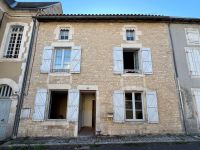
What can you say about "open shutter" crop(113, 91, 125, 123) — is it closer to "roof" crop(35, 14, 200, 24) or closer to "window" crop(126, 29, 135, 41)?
"window" crop(126, 29, 135, 41)

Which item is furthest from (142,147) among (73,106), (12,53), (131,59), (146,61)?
(12,53)

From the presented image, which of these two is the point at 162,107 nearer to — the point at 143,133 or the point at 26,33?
the point at 143,133

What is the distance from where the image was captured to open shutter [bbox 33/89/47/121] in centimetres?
723

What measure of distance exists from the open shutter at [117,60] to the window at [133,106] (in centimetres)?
116

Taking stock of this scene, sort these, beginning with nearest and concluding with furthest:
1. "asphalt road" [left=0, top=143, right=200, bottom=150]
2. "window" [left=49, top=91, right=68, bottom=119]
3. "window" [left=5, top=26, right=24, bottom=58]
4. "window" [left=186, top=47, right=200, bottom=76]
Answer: "asphalt road" [left=0, top=143, right=200, bottom=150] → "window" [left=186, top=47, right=200, bottom=76] → "window" [left=5, top=26, right=24, bottom=58] → "window" [left=49, top=91, right=68, bottom=119]

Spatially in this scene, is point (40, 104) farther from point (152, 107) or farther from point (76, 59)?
point (152, 107)

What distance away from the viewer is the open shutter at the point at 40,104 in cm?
723

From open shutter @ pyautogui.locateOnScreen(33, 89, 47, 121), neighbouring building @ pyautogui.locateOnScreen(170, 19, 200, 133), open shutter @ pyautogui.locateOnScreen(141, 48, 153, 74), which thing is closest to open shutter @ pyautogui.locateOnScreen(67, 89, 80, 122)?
open shutter @ pyautogui.locateOnScreen(33, 89, 47, 121)

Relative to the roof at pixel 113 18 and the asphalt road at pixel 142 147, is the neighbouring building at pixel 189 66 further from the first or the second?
the asphalt road at pixel 142 147

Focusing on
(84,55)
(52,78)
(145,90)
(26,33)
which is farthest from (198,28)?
(26,33)

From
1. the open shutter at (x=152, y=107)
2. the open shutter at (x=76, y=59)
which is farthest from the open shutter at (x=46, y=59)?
the open shutter at (x=152, y=107)

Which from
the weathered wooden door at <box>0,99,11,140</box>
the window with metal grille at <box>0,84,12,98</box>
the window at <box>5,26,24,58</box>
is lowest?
the weathered wooden door at <box>0,99,11,140</box>

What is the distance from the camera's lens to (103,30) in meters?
8.66

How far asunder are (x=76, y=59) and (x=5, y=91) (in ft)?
11.5
